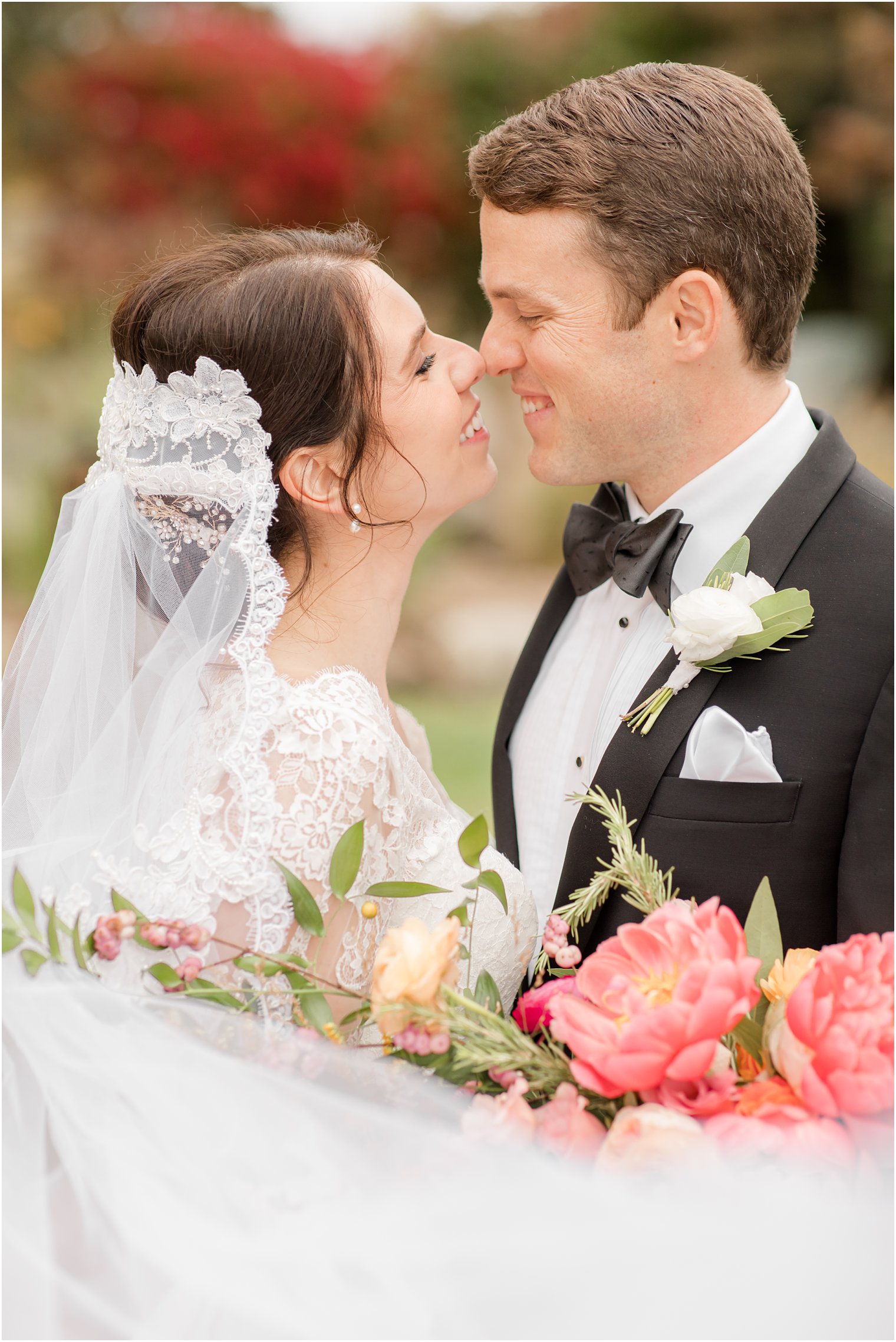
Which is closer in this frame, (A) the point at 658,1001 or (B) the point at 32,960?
(A) the point at 658,1001

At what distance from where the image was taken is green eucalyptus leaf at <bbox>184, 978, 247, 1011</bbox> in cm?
170

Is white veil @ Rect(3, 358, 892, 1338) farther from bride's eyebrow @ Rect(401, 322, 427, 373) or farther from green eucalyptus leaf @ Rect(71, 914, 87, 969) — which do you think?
bride's eyebrow @ Rect(401, 322, 427, 373)

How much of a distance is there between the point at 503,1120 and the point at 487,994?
12.5 inches

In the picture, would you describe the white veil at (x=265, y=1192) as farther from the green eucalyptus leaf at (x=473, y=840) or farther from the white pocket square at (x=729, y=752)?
the white pocket square at (x=729, y=752)

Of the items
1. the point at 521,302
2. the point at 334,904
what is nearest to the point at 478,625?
the point at 521,302

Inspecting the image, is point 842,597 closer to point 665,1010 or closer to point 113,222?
point 665,1010

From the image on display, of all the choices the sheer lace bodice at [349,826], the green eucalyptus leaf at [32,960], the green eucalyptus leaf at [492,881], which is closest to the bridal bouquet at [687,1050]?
the green eucalyptus leaf at [492,881]

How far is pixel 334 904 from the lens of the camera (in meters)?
2.09

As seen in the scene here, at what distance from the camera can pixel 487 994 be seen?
5.65 ft

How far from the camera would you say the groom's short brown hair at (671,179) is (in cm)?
Answer: 249

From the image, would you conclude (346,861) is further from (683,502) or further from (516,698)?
(683,502)

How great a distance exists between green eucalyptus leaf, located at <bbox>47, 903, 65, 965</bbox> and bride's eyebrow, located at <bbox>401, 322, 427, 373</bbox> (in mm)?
1364

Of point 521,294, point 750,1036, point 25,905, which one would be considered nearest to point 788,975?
point 750,1036

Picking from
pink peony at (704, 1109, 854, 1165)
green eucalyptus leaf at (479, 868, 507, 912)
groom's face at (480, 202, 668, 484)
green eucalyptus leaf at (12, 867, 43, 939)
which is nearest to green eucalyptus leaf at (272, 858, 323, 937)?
green eucalyptus leaf at (479, 868, 507, 912)
